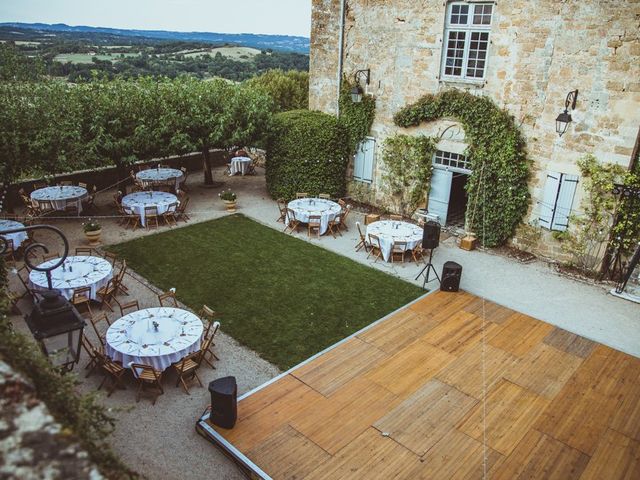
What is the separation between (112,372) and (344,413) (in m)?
3.81

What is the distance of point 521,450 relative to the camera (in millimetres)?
6844

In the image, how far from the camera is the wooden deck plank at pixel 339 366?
26.5 feet

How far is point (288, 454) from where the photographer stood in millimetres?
6586

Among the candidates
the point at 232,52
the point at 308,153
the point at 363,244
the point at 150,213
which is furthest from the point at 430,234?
the point at 232,52

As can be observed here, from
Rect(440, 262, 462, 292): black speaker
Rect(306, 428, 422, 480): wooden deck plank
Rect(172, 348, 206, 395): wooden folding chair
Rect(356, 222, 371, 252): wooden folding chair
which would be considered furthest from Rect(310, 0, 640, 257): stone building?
Rect(172, 348, 206, 395): wooden folding chair

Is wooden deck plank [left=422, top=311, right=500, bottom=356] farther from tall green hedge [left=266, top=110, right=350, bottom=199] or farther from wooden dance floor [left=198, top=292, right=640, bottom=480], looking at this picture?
tall green hedge [left=266, top=110, right=350, bottom=199]

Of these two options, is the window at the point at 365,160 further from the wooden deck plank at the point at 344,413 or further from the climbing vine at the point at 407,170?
the wooden deck plank at the point at 344,413

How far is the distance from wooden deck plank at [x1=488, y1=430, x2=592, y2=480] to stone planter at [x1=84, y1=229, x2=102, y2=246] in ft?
36.9

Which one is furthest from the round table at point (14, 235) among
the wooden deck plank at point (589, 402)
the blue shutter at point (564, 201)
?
the blue shutter at point (564, 201)

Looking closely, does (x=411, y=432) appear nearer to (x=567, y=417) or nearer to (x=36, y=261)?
(x=567, y=417)

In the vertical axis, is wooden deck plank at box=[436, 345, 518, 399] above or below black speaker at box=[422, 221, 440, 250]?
below

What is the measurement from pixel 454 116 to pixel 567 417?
29.3 ft

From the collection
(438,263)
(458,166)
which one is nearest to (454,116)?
(458,166)

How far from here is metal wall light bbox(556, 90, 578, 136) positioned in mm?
11368
